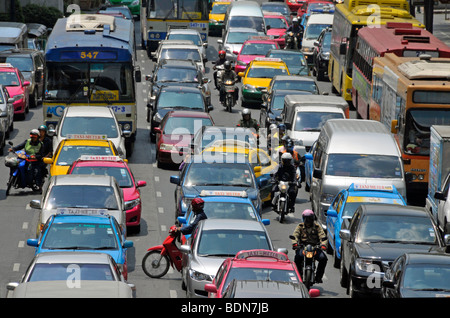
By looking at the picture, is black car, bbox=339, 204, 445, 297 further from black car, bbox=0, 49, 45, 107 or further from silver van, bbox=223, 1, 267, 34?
silver van, bbox=223, 1, 267, 34

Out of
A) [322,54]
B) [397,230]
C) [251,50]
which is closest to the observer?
[397,230]

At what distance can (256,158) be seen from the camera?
2859cm

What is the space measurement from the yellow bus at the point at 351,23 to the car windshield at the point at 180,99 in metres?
7.95

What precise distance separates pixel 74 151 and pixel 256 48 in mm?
22445

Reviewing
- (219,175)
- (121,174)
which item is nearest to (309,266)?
(219,175)

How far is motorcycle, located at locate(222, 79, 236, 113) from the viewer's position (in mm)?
41281

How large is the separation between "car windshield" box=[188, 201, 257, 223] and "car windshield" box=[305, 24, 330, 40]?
109ft

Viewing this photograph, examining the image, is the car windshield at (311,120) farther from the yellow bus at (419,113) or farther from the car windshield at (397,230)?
the car windshield at (397,230)

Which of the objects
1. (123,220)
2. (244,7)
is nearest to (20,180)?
(123,220)

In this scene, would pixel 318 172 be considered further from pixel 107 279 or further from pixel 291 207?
pixel 107 279

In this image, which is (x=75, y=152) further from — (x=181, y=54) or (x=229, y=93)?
(x=181, y=54)

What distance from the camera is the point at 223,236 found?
19797 mm
